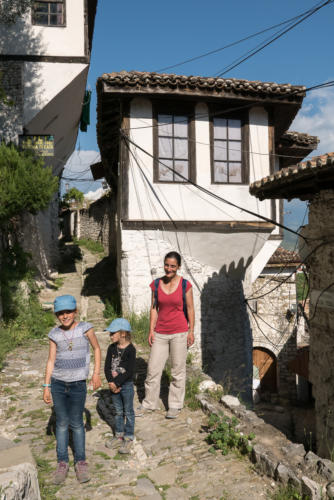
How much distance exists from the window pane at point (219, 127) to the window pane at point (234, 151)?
0.29 m

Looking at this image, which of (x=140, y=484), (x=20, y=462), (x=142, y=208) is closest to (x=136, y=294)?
(x=142, y=208)

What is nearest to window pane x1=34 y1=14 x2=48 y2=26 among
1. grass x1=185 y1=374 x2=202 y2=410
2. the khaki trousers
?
the khaki trousers

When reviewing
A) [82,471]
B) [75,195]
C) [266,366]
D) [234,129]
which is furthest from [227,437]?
[75,195]

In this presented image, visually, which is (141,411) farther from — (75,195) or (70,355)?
(75,195)

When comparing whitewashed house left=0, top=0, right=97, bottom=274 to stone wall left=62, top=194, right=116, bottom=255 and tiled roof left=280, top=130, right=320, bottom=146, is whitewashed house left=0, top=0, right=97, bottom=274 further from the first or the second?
stone wall left=62, top=194, right=116, bottom=255

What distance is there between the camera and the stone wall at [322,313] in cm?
553

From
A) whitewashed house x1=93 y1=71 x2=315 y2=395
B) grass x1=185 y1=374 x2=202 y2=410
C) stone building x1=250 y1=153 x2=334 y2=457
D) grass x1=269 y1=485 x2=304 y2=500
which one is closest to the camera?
grass x1=269 y1=485 x2=304 y2=500

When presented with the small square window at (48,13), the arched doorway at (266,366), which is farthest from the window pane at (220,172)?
the arched doorway at (266,366)

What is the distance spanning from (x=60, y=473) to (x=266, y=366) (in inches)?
553

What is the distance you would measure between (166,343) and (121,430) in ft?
3.77

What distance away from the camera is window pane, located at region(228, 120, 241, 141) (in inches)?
381

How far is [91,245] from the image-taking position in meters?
21.9

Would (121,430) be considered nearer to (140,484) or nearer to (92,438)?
(92,438)

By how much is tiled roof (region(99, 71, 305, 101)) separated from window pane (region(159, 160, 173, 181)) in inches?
65.2
